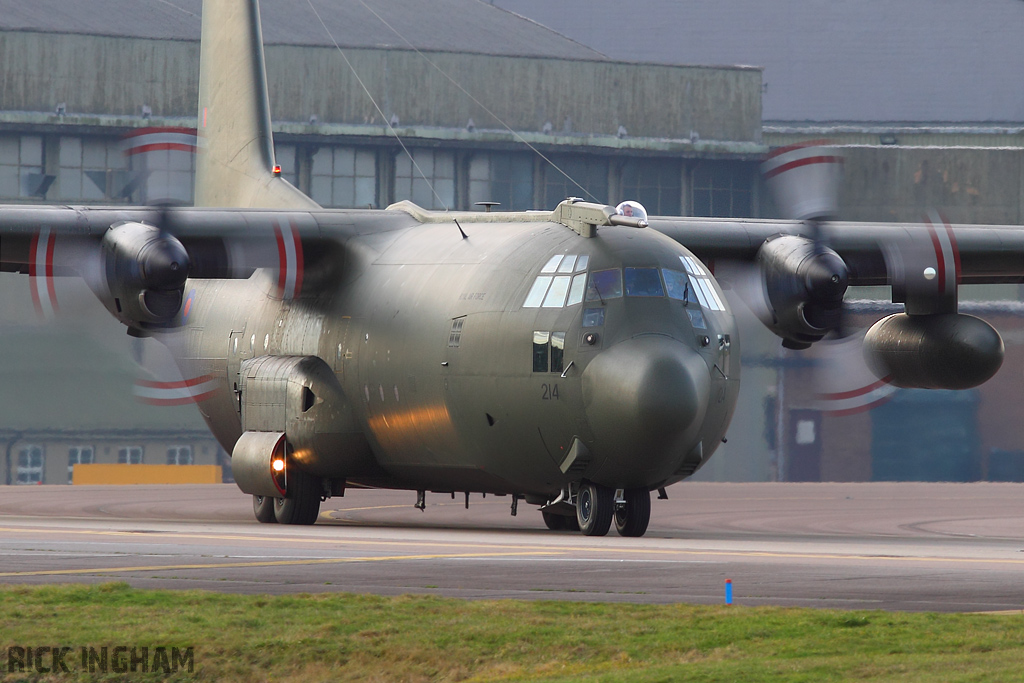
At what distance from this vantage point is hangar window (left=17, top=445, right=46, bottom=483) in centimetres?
5028

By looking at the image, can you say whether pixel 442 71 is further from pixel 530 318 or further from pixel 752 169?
pixel 530 318

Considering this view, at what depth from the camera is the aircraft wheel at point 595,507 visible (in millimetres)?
20453

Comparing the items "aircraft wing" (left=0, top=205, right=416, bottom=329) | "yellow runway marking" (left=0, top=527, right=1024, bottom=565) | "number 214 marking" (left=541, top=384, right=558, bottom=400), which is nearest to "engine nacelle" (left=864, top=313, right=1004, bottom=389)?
"yellow runway marking" (left=0, top=527, right=1024, bottom=565)

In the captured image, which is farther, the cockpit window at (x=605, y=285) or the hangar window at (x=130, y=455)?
the hangar window at (x=130, y=455)

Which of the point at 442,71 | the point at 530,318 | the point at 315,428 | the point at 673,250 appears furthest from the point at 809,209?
the point at 442,71

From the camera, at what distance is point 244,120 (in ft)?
101

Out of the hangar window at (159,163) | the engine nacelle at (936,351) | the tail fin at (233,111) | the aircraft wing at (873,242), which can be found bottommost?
the engine nacelle at (936,351)

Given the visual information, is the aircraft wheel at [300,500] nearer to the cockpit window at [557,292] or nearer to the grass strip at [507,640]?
the cockpit window at [557,292]

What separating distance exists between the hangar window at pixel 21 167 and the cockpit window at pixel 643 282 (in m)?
39.9

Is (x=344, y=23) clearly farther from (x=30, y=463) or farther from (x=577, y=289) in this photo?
(x=577, y=289)

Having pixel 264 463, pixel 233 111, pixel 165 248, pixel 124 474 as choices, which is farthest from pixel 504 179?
pixel 165 248

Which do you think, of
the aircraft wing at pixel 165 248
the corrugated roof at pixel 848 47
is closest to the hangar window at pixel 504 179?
the corrugated roof at pixel 848 47

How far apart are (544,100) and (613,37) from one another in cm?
1425

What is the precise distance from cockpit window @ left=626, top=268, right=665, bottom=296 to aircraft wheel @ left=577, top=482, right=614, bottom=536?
2.70m
